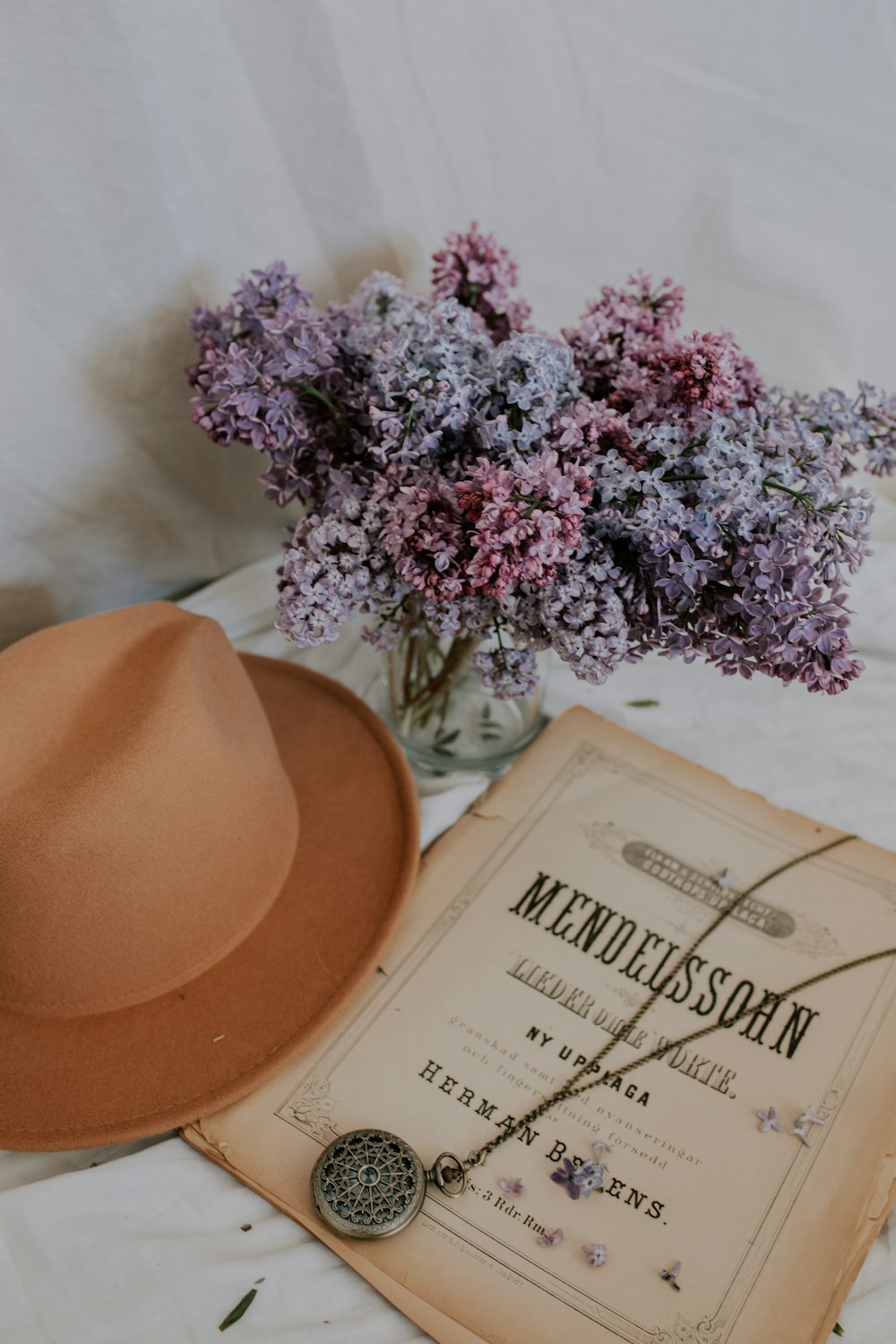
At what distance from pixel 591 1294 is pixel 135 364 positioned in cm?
85

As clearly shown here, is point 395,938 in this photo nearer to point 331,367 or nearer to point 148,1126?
point 148,1126

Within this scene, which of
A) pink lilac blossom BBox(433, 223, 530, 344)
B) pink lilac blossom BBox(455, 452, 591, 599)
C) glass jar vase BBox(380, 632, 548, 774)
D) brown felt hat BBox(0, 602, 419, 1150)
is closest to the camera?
pink lilac blossom BBox(455, 452, 591, 599)

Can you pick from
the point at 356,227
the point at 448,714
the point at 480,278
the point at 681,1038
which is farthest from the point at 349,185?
the point at 681,1038

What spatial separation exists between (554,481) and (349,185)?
0.52 m

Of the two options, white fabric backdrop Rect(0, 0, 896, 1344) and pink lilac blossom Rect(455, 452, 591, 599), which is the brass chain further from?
pink lilac blossom Rect(455, 452, 591, 599)

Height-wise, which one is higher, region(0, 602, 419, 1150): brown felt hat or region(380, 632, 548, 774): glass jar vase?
region(380, 632, 548, 774): glass jar vase

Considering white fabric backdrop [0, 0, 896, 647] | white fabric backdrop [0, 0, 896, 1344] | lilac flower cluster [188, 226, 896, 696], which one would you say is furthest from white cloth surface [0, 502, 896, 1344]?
white fabric backdrop [0, 0, 896, 647]

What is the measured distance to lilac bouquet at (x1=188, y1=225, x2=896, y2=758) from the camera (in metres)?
0.64

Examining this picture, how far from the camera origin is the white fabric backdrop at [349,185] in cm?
85

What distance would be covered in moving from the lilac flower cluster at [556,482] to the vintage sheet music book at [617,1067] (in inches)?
8.9

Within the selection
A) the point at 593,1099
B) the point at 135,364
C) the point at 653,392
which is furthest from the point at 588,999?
the point at 135,364

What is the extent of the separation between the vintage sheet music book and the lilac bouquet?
0.72 feet

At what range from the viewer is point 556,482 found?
0.63 m

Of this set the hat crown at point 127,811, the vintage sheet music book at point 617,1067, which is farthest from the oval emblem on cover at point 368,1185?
the hat crown at point 127,811
